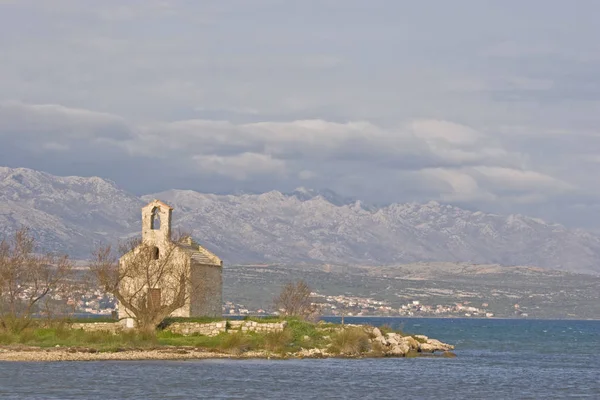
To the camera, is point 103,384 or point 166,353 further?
point 166,353

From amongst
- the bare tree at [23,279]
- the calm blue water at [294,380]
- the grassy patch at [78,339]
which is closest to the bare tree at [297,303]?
the calm blue water at [294,380]

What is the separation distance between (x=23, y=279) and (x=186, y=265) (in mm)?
11769

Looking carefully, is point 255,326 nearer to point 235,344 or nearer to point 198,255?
point 235,344

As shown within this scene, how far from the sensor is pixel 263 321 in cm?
8275

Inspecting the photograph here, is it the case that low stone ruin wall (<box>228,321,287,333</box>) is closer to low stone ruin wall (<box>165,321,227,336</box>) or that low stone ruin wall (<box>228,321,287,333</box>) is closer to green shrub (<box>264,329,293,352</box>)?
green shrub (<box>264,329,293,352</box>)

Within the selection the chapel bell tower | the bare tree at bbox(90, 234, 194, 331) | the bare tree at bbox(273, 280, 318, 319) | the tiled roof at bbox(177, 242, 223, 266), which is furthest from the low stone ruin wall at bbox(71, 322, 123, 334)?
the bare tree at bbox(273, 280, 318, 319)

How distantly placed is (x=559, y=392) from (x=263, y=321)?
998 inches

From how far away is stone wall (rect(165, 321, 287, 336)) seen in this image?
81000 millimetres

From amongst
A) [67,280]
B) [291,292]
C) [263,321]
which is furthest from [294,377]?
[291,292]

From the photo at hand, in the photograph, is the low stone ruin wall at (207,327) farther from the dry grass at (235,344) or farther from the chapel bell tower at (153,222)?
the chapel bell tower at (153,222)

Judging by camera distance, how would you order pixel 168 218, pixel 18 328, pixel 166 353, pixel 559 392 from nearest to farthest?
pixel 559 392
pixel 166 353
pixel 18 328
pixel 168 218

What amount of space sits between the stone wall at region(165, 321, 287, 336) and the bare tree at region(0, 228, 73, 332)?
902 cm

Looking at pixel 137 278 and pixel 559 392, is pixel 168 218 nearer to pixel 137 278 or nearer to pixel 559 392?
pixel 137 278

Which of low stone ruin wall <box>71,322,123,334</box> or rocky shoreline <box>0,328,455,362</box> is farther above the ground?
low stone ruin wall <box>71,322,123,334</box>
